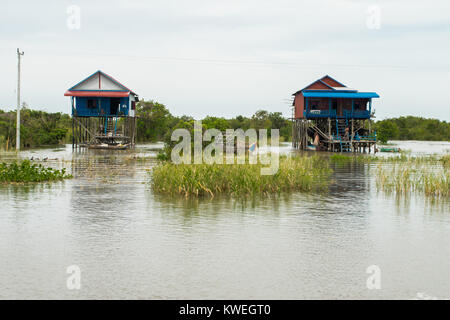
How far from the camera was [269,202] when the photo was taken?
16.5 metres

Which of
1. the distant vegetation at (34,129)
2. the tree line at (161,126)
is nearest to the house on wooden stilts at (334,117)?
the tree line at (161,126)

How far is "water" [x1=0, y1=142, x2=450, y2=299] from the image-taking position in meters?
8.01

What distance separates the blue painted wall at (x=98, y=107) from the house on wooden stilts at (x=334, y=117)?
16.6 metres

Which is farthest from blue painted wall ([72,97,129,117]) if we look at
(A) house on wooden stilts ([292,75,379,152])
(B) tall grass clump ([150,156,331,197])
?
(B) tall grass clump ([150,156,331,197])

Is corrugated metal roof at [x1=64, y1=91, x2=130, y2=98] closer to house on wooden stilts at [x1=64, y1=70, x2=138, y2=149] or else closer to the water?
house on wooden stilts at [x1=64, y1=70, x2=138, y2=149]

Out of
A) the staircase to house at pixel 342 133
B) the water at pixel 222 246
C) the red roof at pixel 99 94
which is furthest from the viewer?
the staircase to house at pixel 342 133

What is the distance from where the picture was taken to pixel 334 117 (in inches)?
→ 1955

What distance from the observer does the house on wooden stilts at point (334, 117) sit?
158 feet

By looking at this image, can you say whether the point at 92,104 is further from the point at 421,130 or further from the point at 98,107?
the point at 421,130

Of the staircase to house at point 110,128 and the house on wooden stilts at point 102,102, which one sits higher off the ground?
the house on wooden stilts at point 102,102

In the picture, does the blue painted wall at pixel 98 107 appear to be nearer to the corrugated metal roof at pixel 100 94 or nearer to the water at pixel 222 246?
the corrugated metal roof at pixel 100 94

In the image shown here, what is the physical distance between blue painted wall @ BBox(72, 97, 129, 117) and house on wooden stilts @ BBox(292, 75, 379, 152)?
1663cm
